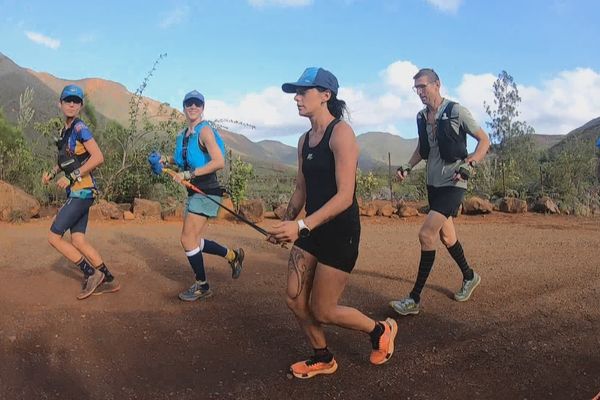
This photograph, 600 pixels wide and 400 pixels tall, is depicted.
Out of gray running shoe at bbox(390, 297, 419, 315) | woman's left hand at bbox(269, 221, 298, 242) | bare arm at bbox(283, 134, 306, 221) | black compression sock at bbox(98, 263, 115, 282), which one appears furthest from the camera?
black compression sock at bbox(98, 263, 115, 282)

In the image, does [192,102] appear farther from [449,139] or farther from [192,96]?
[449,139]

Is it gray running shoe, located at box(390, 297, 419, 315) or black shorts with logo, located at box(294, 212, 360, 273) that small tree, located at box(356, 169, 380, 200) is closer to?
gray running shoe, located at box(390, 297, 419, 315)

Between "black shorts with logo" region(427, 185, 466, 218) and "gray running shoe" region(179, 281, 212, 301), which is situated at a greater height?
"black shorts with logo" region(427, 185, 466, 218)

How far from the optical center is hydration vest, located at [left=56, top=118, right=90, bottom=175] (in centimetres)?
548

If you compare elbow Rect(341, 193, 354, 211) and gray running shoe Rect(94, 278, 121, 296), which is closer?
elbow Rect(341, 193, 354, 211)

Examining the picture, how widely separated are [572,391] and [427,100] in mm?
2820

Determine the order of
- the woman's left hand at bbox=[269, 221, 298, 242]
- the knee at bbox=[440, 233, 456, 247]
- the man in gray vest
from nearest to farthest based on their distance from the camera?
the woman's left hand at bbox=[269, 221, 298, 242] < the man in gray vest < the knee at bbox=[440, 233, 456, 247]

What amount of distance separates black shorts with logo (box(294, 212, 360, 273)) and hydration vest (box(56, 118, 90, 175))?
2.83 meters

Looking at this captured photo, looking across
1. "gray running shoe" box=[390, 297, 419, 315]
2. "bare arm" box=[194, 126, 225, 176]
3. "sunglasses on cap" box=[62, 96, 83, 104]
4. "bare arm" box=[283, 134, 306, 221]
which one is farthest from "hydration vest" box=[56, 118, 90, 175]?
"gray running shoe" box=[390, 297, 419, 315]

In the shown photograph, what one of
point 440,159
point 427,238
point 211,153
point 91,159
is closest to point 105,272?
point 91,159

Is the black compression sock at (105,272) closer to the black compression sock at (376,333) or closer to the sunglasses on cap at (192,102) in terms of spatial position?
the sunglasses on cap at (192,102)

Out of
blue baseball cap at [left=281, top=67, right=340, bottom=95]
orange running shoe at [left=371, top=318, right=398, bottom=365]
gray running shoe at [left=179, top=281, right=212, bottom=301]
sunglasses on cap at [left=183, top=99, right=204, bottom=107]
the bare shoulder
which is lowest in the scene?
gray running shoe at [left=179, top=281, right=212, bottom=301]

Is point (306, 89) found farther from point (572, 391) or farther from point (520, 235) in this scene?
point (520, 235)

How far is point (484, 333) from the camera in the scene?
4723mm
